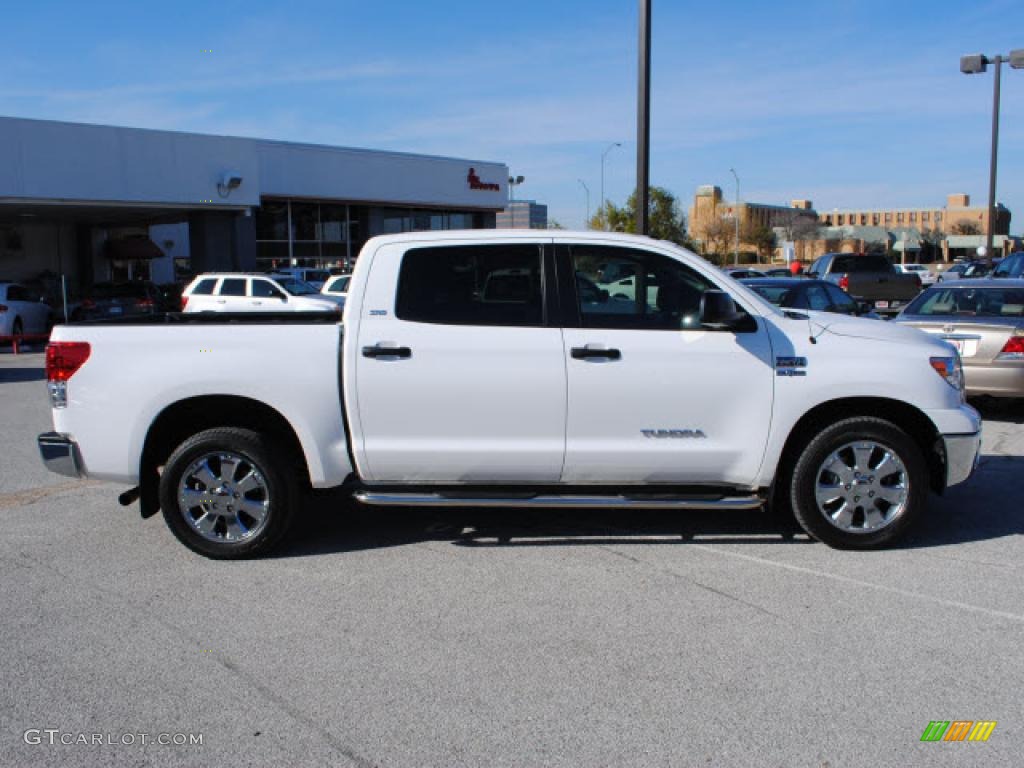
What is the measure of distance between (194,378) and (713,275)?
3.21m

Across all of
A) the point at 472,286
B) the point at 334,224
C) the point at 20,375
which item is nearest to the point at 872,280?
the point at 20,375

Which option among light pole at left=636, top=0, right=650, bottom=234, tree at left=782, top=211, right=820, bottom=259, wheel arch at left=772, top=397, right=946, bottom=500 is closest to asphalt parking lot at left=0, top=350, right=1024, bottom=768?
wheel arch at left=772, top=397, right=946, bottom=500

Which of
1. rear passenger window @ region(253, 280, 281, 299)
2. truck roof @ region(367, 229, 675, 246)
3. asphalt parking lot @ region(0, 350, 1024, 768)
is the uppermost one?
truck roof @ region(367, 229, 675, 246)

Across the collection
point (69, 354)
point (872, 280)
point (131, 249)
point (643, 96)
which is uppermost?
point (643, 96)

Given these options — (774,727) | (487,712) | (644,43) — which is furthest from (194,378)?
(644,43)

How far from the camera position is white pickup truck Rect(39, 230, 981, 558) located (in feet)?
18.2

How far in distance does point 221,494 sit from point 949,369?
455cm

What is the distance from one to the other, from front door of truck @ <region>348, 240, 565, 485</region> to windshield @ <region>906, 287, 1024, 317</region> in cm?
720

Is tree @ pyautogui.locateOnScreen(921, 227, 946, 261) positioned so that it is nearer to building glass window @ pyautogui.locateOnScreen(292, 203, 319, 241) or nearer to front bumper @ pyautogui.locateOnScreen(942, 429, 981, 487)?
building glass window @ pyautogui.locateOnScreen(292, 203, 319, 241)

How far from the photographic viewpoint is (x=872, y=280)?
23.0m

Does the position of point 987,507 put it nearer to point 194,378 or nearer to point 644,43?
point 194,378

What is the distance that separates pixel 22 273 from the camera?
116 feet

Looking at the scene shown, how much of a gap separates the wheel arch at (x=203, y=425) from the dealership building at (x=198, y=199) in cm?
2322

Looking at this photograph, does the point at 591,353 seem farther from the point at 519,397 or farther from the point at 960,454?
the point at 960,454
